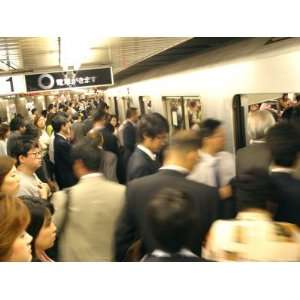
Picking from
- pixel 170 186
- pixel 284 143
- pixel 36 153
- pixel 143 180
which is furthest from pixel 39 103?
pixel 284 143

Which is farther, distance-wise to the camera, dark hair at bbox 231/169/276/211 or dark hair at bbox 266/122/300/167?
dark hair at bbox 266/122/300/167

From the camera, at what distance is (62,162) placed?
238 cm

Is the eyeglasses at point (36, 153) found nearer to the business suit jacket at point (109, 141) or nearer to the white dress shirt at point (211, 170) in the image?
the business suit jacket at point (109, 141)

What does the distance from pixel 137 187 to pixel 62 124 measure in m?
0.55

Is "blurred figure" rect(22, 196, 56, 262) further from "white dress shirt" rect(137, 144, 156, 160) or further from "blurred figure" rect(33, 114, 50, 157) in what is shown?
"white dress shirt" rect(137, 144, 156, 160)

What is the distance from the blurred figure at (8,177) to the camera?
221 cm

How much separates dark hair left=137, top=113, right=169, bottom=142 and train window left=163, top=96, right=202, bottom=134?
40 mm

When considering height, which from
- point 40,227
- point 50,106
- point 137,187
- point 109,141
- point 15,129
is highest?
point 50,106

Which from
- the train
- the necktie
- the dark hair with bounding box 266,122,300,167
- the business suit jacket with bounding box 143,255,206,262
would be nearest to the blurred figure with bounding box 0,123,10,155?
the train

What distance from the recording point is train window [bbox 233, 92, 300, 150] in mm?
2414

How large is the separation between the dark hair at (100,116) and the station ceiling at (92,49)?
267 millimetres

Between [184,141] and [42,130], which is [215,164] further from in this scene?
[42,130]
